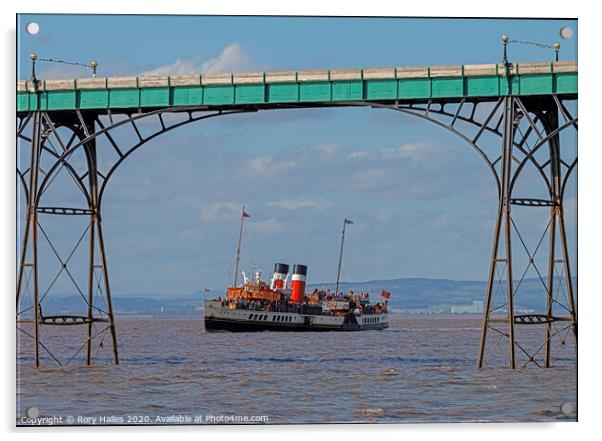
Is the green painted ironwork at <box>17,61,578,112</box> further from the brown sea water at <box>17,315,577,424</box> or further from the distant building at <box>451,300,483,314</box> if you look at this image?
the distant building at <box>451,300,483,314</box>

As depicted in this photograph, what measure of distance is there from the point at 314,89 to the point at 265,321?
72.4 m

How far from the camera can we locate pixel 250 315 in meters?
117

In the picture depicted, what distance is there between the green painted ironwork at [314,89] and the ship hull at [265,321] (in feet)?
226

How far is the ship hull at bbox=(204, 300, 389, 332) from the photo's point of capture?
118 metres

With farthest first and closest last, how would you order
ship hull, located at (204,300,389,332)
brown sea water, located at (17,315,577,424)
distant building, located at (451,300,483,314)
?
ship hull, located at (204,300,389,332) → distant building, located at (451,300,483,314) → brown sea water, located at (17,315,577,424)

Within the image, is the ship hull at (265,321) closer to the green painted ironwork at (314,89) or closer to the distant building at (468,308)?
the distant building at (468,308)

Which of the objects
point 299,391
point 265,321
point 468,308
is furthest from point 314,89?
point 265,321

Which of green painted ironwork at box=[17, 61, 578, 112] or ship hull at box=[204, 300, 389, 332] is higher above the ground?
green painted ironwork at box=[17, 61, 578, 112]

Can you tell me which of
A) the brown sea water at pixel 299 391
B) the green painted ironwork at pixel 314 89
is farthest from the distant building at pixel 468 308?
the green painted ironwork at pixel 314 89

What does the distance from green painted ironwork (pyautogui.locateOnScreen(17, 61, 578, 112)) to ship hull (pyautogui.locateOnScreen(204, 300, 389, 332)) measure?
69.0 m

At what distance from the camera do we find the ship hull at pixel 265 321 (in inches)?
4626

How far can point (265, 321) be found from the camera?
11894 centimetres

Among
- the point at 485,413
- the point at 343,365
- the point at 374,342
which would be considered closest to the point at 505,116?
the point at 485,413

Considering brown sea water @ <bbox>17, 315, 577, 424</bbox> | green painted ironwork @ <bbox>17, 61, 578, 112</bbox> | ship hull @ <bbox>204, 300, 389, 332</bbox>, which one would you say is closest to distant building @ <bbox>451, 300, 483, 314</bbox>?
Result: brown sea water @ <bbox>17, 315, 577, 424</bbox>
